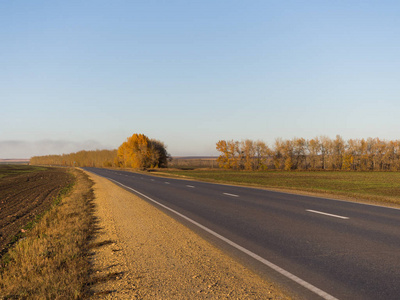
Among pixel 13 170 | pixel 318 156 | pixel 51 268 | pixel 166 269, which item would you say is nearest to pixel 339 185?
pixel 166 269

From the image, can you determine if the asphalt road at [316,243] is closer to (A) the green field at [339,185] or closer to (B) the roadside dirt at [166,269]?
(B) the roadside dirt at [166,269]

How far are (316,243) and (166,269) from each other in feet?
11.6

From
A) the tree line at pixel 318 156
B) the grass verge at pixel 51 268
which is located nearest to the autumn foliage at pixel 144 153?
the tree line at pixel 318 156

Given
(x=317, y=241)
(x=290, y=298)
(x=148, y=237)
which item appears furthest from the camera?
(x=148, y=237)

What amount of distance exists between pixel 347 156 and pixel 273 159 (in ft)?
60.9

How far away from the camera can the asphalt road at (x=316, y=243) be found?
4539mm

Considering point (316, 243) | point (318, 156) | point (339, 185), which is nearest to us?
point (316, 243)

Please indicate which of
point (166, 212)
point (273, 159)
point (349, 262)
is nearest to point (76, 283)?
point (349, 262)

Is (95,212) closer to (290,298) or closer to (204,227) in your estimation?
(204,227)

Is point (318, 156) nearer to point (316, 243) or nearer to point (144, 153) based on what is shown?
point (144, 153)

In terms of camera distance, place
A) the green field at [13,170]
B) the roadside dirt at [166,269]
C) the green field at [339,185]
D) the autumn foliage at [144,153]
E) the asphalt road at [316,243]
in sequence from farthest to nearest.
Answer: the autumn foliage at [144,153]
the green field at [13,170]
the green field at [339,185]
the asphalt road at [316,243]
the roadside dirt at [166,269]

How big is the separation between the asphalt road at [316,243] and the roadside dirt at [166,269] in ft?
1.58

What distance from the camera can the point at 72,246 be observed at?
695 centimetres

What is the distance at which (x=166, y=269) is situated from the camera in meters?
5.47
